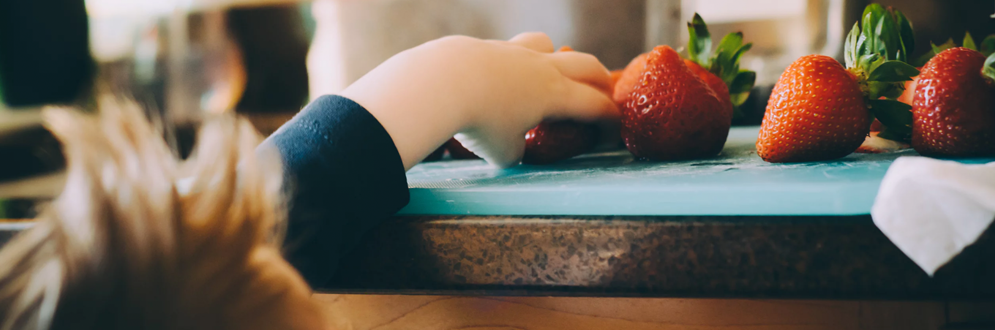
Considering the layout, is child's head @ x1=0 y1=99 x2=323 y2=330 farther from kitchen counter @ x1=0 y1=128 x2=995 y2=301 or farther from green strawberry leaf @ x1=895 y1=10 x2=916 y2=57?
green strawberry leaf @ x1=895 y1=10 x2=916 y2=57

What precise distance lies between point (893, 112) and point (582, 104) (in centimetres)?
28

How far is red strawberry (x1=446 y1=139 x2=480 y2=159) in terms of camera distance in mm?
705

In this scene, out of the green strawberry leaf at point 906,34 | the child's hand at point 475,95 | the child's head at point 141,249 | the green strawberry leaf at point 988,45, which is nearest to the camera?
the child's head at point 141,249

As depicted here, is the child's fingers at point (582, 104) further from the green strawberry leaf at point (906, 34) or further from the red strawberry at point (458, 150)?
the green strawberry leaf at point (906, 34)

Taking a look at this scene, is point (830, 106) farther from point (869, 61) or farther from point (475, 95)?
point (475, 95)

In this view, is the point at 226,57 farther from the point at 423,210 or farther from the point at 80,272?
the point at 80,272

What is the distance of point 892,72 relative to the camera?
0.46m

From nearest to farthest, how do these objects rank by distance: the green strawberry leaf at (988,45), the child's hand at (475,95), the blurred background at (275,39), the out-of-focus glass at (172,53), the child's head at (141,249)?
the child's head at (141,249)
the child's hand at (475,95)
the green strawberry leaf at (988,45)
the blurred background at (275,39)
the out-of-focus glass at (172,53)

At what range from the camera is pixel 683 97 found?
507 millimetres

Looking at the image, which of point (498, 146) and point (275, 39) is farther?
point (275, 39)

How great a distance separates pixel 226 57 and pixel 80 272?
1379mm

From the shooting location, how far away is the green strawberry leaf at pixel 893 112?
1.57 feet

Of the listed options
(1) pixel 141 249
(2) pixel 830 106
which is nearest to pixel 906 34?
(2) pixel 830 106

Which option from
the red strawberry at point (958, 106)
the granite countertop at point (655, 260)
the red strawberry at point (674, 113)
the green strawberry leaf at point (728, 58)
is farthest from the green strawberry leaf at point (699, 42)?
the granite countertop at point (655, 260)
